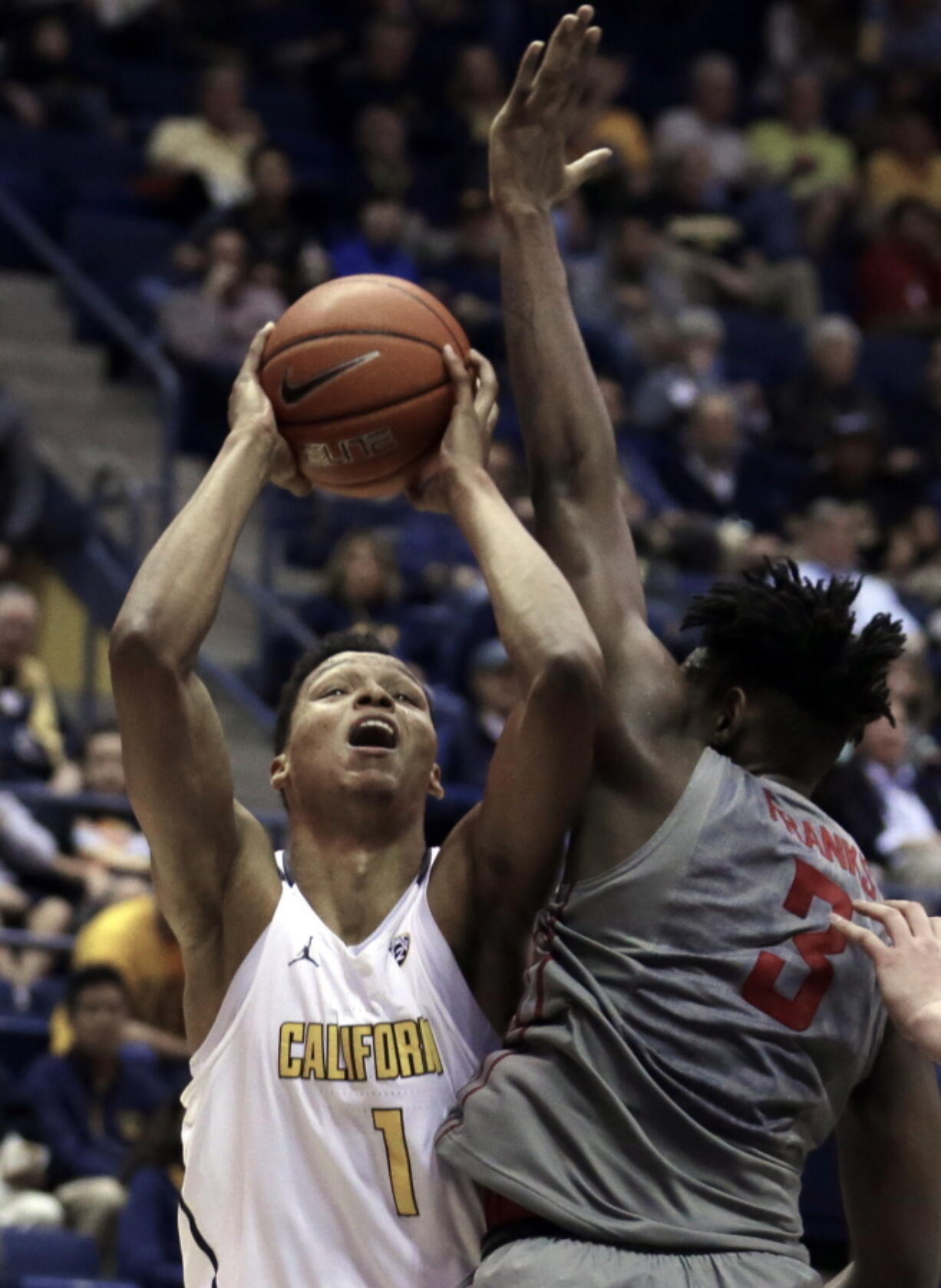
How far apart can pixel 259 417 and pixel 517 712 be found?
2.44ft

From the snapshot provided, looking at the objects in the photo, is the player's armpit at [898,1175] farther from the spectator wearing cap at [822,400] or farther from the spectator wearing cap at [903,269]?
the spectator wearing cap at [903,269]

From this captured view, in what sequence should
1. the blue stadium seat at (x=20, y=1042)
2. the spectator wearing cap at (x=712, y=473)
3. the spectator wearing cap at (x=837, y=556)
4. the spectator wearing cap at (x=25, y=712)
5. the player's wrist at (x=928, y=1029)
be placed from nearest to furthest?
1. the player's wrist at (x=928, y=1029)
2. the blue stadium seat at (x=20, y=1042)
3. the spectator wearing cap at (x=25, y=712)
4. the spectator wearing cap at (x=837, y=556)
5. the spectator wearing cap at (x=712, y=473)

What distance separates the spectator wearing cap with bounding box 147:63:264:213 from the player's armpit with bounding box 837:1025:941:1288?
905 centimetres

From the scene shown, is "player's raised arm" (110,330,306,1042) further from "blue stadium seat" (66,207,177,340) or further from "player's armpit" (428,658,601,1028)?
"blue stadium seat" (66,207,177,340)

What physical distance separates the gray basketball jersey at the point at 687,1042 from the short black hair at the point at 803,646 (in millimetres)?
164

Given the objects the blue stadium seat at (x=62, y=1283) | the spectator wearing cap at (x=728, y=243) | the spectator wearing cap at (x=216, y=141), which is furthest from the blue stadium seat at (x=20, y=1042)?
the spectator wearing cap at (x=728, y=243)

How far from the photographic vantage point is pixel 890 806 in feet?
28.1

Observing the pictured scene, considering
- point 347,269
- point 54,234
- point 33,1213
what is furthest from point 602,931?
point 54,234

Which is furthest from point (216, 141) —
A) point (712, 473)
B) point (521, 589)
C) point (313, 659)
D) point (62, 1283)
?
point (521, 589)

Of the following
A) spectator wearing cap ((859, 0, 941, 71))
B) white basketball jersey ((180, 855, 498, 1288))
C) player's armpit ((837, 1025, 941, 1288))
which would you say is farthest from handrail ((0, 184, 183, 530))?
spectator wearing cap ((859, 0, 941, 71))

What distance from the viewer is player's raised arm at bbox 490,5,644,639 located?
152 inches

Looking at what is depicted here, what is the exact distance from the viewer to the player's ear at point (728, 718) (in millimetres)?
3770

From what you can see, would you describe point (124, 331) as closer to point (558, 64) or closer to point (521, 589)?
point (558, 64)

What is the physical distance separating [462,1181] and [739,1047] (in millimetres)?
556
